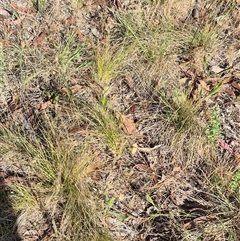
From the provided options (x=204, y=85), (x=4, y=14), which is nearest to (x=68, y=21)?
(x=4, y=14)

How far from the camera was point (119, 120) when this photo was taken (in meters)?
2.76

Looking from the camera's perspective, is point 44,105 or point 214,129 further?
point 44,105

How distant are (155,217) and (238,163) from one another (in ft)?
2.01

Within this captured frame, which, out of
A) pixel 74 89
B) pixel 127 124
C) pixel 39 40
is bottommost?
pixel 127 124

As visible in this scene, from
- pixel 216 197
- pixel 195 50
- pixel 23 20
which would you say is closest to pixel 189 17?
pixel 195 50

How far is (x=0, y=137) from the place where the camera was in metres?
2.63

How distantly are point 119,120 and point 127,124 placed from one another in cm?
6

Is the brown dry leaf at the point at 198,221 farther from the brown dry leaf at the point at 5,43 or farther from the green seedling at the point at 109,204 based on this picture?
the brown dry leaf at the point at 5,43

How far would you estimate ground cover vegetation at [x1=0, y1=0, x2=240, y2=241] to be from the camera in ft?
8.01

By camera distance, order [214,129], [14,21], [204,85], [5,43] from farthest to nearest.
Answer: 1. [14,21]
2. [5,43]
3. [204,85]
4. [214,129]

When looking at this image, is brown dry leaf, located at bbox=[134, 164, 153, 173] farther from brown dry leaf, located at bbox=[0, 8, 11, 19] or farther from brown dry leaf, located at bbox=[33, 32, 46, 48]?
brown dry leaf, located at bbox=[0, 8, 11, 19]

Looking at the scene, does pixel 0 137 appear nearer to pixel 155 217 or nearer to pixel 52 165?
pixel 52 165

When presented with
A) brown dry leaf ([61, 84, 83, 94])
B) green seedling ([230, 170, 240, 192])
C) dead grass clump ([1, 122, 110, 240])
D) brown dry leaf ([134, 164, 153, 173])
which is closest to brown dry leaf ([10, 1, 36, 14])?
brown dry leaf ([61, 84, 83, 94])

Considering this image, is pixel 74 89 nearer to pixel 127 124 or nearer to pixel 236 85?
pixel 127 124
